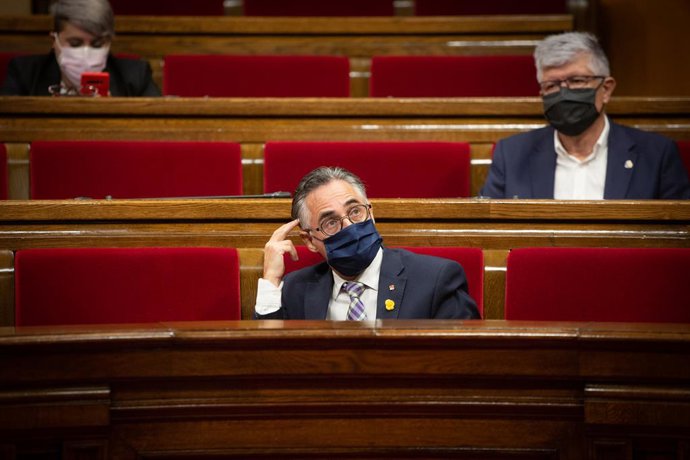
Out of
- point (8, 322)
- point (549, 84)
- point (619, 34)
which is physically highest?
point (619, 34)

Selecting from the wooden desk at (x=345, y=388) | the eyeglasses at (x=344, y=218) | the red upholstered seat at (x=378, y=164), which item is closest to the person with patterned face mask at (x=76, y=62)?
the red upholstered seat at (x=378, y=164)

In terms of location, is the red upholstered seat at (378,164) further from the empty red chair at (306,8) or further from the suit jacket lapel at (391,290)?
the empty red chair at (306,8)

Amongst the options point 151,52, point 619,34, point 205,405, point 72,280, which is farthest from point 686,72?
point 205,405

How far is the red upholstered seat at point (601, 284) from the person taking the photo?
679mm

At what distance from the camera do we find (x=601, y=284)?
684 mm

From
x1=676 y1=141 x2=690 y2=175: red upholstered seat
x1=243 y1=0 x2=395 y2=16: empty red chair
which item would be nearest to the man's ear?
x1=676 y1=141 x2=690 y2=175: red upholstered seat

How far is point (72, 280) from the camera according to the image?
69 centimetres

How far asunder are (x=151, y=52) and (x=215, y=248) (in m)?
0.65

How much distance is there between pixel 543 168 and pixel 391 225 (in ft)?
0.75

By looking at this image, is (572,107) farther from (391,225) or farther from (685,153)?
(391,225)

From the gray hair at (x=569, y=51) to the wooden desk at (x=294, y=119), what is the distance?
10 cm

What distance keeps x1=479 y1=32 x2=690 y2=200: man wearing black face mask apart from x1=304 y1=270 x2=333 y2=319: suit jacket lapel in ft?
0.85

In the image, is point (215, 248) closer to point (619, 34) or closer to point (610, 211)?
point (610, 211)

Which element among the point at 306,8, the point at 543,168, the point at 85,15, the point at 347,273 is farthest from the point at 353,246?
the point at 306,8
